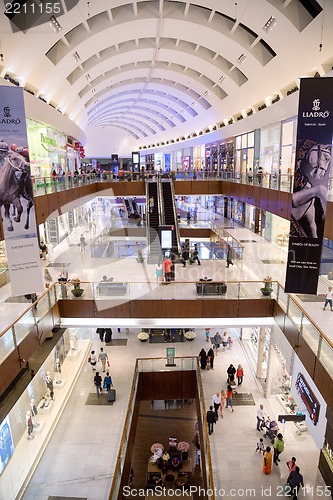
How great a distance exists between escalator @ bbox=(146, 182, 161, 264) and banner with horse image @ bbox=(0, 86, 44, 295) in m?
9.28

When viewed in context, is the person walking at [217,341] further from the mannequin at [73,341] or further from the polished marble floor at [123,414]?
the mannequin at [73,341]

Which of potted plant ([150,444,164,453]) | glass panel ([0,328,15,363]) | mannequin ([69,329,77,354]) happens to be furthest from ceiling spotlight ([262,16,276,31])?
potted plant ([150,444,164,453])

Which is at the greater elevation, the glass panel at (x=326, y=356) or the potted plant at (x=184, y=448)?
the glass panel at (x=326, y=356)

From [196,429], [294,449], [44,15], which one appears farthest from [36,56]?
[294,449]

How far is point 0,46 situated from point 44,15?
276 cm

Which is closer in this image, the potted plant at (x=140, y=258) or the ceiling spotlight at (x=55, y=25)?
the ceiling spotlight at (x=55, y=25)

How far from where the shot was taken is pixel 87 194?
25.4 m

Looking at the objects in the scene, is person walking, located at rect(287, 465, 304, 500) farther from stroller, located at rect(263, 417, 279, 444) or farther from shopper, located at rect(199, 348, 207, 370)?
shopper, located at rect(199, 348, 207, 370)

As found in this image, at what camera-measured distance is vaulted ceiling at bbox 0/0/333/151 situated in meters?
17.1

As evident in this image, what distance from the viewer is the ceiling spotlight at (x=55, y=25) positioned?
57.7ft

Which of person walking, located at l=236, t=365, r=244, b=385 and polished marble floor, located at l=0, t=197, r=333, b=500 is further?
person walking, located at l=236, t=365, r=244, b=385

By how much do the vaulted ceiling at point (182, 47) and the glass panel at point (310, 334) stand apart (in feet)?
41.6

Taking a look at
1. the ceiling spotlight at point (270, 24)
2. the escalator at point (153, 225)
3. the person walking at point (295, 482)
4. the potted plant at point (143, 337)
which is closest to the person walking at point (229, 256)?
the escalator at point (153, 225)

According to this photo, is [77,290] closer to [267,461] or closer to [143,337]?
[143,337]
